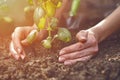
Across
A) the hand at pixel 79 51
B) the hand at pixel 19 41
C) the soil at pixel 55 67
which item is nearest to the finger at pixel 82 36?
the hand at pixel 79 51

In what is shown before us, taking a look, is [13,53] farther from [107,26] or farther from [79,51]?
[107,26]

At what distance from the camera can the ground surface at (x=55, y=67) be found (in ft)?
5.41

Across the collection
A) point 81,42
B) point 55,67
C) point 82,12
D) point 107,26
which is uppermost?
point 82,12

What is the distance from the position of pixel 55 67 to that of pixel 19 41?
31cm

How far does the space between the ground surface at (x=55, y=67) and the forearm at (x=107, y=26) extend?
0.09m

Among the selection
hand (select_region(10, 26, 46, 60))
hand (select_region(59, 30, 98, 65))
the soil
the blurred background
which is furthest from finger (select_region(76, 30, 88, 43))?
the blurred background

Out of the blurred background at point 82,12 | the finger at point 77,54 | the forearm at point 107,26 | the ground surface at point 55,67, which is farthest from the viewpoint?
the blurred background at point 82,12

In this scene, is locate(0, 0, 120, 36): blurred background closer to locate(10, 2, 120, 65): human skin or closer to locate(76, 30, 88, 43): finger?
locate(10, 2, 120, 65): human skin

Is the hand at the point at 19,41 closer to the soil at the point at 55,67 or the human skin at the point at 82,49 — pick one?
the soil at the point at 55,67

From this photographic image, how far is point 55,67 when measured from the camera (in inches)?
68.2

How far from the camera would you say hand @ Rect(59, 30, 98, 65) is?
5.81 feet

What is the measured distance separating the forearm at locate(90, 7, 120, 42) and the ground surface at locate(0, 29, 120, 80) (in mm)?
92

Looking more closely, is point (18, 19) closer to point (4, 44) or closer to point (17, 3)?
point (17, 3)

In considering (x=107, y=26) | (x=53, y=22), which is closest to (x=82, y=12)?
(x=107, y=26)
